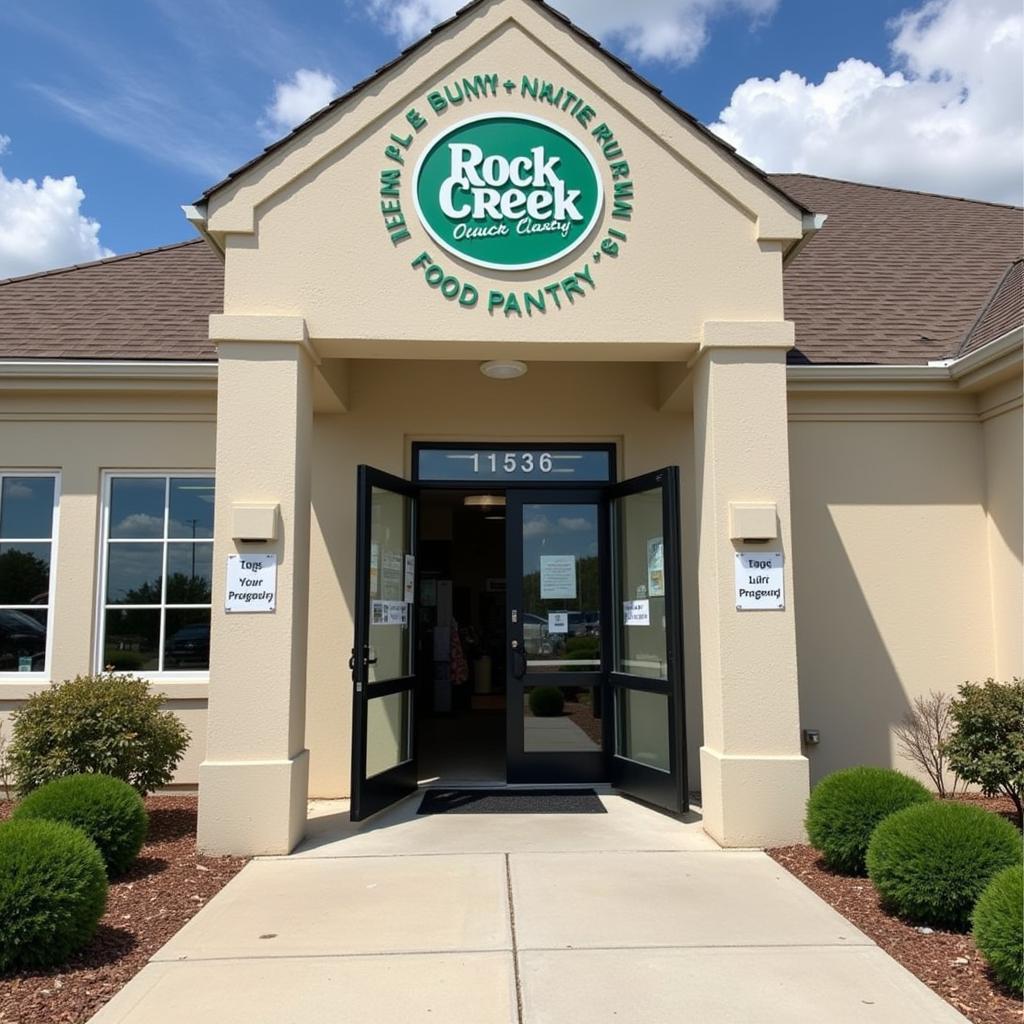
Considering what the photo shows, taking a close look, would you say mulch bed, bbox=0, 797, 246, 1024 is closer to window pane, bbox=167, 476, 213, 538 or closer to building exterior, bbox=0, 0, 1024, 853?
building exterior, bbox=0, 0, 1024, 853

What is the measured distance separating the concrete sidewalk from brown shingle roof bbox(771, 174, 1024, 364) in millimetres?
5327

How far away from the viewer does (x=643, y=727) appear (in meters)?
7.65

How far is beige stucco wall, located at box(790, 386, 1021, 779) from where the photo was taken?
833cm

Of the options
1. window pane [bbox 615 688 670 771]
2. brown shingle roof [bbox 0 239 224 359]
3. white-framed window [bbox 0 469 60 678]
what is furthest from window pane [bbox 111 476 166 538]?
window pane [bbox 615 688 670 771]

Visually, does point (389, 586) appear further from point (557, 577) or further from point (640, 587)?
point (640, 587)

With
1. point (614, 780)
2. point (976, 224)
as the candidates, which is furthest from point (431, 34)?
point (976, 224)

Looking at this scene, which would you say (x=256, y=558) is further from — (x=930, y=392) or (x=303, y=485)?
(x=930, y=392)

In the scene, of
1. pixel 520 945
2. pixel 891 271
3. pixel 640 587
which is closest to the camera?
pixel 520 945

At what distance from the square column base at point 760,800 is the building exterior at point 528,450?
2 cm

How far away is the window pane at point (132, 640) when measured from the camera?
336 inches

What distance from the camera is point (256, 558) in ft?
21.2

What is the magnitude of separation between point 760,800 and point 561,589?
269cm

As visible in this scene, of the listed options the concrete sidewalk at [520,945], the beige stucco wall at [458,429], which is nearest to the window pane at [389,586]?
the beige stucco wall at [458,429]

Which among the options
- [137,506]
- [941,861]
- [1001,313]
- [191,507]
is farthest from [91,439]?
[1001,313]
